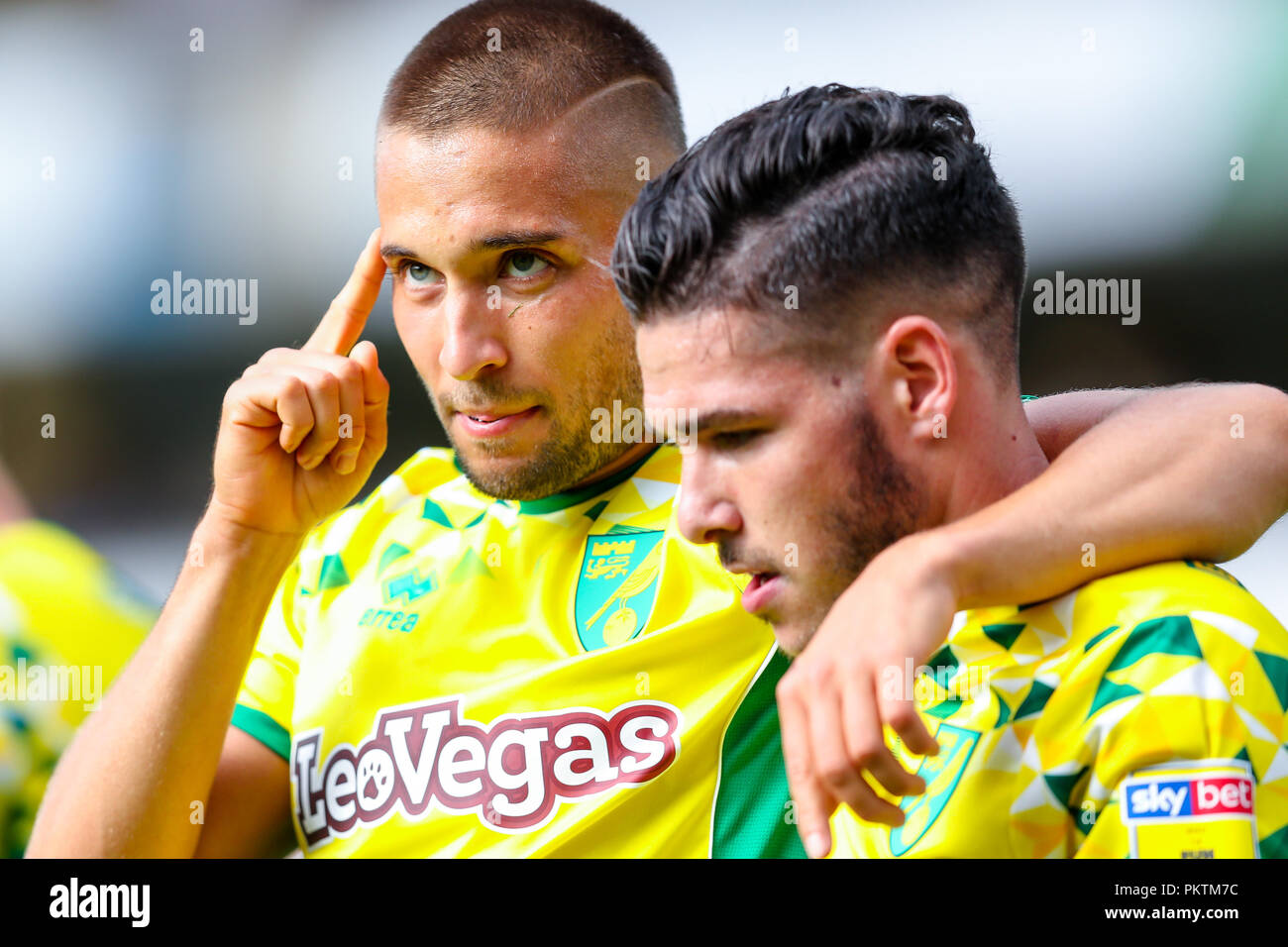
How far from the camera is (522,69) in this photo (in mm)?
1445

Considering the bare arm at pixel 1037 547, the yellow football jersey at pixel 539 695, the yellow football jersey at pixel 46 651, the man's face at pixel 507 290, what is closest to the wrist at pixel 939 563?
the bare arm at pixel 1037 547

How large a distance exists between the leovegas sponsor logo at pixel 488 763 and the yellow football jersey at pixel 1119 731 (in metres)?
0.34

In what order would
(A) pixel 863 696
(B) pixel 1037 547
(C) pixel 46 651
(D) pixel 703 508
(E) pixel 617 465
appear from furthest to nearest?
1. (C) pixel 46 651
2. (E) pixel 617 465
3. (D) pixel 703 508
4. (B) pixel 1037 547
5. (A) pixel 863 696

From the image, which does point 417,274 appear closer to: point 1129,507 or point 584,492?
point 584,492

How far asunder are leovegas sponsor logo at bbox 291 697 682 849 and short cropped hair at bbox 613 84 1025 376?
1.57 feet

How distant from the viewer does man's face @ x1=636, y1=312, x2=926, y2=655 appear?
1052 millimetres

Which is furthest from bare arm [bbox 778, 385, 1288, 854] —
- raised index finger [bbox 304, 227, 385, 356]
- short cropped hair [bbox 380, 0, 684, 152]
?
raised index finger [bbox 304, 227, 385, 356]

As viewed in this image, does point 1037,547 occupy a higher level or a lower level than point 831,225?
lower

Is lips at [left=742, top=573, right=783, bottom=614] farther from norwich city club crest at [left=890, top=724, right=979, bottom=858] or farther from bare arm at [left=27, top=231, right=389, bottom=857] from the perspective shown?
bare arm at [left=27, top=231, right=389, bottom=857]

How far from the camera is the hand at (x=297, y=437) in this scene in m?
1.40

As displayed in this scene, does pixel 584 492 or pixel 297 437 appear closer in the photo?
pixel 297 437

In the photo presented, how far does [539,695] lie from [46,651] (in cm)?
110

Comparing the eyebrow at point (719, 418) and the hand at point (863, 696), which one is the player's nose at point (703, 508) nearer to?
the eyebrow at point (719, 418)

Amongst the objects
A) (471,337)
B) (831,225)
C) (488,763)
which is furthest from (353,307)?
(831,225)
